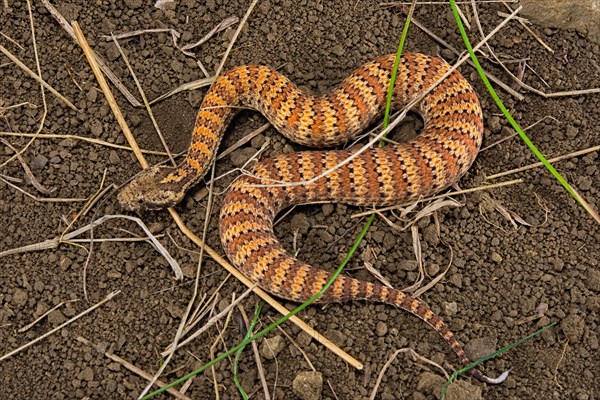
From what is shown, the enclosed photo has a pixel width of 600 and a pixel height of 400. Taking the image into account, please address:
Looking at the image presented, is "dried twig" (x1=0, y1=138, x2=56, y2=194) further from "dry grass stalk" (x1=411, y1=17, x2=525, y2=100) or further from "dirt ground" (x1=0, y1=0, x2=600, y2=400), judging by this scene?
"dry grass stalk" (x1=411, y1=17, x2=525, y2=100)

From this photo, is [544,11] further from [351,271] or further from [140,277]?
[140,277]

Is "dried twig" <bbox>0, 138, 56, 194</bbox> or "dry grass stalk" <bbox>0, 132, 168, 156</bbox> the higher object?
"dry grass stalk" <bbox>0, 132, 168, 156</bbox>

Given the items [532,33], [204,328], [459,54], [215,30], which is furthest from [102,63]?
Answer: [532,33]

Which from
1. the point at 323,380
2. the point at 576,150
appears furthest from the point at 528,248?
the point at 323,380

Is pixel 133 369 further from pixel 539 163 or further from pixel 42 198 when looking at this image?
pixel 539 163

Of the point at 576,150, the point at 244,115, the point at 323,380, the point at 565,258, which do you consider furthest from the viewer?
the point at 244,115

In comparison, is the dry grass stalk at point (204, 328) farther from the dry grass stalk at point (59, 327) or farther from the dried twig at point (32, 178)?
the dried twig at point (32, 178)

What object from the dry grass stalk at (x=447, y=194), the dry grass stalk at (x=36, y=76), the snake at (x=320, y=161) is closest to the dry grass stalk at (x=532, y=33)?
the snake at (x=320, y=161)

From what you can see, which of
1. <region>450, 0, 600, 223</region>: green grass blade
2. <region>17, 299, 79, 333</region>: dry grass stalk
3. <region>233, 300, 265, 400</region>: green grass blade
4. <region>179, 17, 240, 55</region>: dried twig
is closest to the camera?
<region>450, 0, 600, 223</region>: green grass blade

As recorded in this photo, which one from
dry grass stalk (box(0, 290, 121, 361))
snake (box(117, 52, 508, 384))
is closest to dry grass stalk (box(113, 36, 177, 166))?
snake (box(117, 52, 508, 384))
